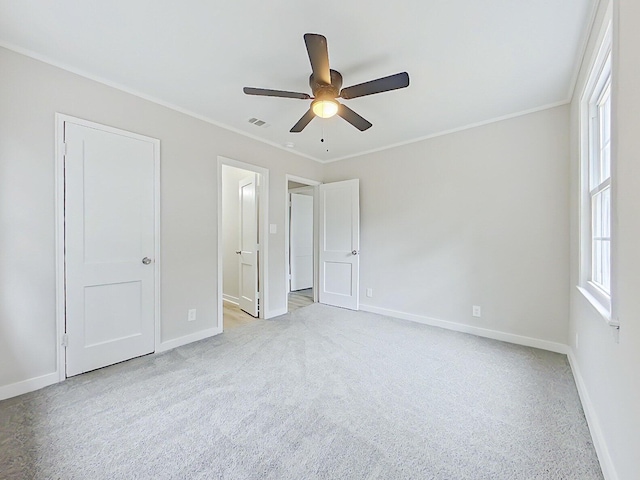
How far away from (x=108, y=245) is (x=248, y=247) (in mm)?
1889

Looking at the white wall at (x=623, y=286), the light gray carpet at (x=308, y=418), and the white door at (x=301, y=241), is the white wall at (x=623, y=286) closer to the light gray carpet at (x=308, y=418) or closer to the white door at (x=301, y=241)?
the light gray carpet at (x=308, y=418)

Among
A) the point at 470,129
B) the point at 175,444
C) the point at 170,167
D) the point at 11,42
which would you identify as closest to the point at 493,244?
the point at 470,129

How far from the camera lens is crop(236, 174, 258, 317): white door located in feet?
13.1

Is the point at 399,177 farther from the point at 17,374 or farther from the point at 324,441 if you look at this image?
the point at 17,374

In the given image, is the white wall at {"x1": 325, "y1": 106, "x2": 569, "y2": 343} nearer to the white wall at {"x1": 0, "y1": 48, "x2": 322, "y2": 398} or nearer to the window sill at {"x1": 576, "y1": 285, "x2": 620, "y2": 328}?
the window sill at {"x1": 576, "y1": 285, "x2": 620, "y2": 328}

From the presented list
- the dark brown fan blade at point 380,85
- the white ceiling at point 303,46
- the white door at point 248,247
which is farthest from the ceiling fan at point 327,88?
the white door at point 248,247

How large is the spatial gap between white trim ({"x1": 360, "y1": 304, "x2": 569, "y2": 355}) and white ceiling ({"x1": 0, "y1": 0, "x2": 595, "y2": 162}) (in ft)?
7.95

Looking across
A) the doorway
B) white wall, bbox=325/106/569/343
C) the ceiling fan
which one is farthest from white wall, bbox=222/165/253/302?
the ceiling fan

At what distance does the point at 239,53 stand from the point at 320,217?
2949 mm

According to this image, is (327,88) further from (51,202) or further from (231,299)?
(231,299)

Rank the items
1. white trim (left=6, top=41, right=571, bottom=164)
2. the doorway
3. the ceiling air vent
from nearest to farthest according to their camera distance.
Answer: white trim (left=6, top=41, right=571, bottom=164)
the ceiling air vent
the doorway

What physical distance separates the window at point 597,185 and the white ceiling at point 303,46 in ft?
1.15

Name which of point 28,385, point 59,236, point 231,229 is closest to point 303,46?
point 59,236

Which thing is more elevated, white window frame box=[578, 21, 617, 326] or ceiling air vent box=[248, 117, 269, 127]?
ceiling air vent box=[248, 117, 269, 127]
